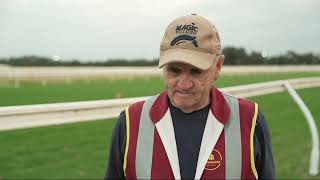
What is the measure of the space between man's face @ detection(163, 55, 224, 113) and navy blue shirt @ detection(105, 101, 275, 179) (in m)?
0.05

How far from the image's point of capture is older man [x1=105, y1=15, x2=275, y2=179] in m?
2.56

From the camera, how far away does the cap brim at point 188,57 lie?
2.51 meters

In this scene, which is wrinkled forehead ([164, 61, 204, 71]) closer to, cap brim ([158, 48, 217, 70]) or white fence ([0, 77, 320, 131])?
cap brim ([158, 48, 217, 70])

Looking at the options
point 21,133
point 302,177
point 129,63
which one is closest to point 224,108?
point 302,177

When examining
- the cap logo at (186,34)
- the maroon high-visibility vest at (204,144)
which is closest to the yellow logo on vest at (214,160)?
the maroon high-visibility vest at (204,144)

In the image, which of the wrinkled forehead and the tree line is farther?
the tree line

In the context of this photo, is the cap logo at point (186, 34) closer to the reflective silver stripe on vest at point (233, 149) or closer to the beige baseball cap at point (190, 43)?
the beige baseball cap at point (190, 43)

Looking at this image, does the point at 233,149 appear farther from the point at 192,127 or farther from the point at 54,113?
the point at 54,113

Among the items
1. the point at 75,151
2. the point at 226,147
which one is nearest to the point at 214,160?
the point at 226,147

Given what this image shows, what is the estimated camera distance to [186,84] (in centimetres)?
256

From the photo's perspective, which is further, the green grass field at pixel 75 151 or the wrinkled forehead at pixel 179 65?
the green grass field at pixel 75 151

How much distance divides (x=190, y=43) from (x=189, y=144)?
1.56ft

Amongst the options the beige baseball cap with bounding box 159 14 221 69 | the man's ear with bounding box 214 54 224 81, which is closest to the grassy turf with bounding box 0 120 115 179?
the man's ear with bounding box 214 54 224 81

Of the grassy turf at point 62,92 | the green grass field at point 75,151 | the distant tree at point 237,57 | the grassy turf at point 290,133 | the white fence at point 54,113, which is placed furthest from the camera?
the distant tree at point 237,57
